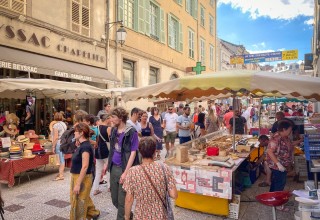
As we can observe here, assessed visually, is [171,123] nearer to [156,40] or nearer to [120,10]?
[120,10]

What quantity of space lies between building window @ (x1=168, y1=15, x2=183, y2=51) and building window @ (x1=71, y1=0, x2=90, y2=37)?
26.9ft

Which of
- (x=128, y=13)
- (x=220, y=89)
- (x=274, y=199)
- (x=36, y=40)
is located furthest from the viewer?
(x=128, y=13)

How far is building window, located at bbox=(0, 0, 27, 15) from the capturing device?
8.93 m

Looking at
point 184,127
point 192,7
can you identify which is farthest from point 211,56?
point 184,127

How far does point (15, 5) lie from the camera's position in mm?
9289

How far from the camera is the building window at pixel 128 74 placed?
1511 centimetres

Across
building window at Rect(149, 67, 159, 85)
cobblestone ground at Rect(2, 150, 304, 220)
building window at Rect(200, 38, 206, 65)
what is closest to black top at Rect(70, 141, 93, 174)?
cobblestone ground at Rect(2, 150, 304, 220)

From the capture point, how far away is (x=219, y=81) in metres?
4.57

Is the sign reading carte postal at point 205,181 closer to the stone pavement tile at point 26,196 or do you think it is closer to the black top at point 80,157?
the black top at point 80,157

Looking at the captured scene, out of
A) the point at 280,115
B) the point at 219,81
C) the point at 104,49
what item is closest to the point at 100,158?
the point at 219,81

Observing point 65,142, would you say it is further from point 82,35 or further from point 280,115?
point 82,35

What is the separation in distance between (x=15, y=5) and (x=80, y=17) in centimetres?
310

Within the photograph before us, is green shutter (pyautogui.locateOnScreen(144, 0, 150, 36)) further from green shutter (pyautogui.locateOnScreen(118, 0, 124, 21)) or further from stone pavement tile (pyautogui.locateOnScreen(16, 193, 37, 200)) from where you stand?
stone pavement tile (pyautogui.locateOnScreen(16, 193, 37, 200))

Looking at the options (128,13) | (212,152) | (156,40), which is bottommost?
(212,152)
